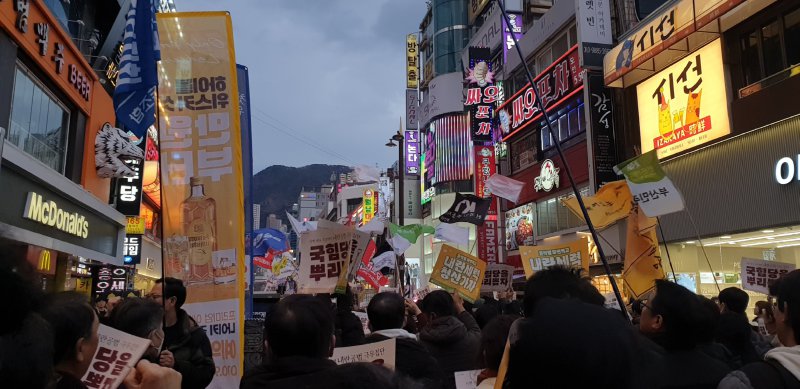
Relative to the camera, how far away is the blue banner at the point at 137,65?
680cm

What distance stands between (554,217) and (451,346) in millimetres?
21946

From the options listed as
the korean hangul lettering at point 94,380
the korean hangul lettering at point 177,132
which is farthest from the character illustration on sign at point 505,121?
the korean hangul lettering at point 94,380

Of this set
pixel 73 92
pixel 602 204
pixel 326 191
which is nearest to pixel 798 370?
pixel 602 204

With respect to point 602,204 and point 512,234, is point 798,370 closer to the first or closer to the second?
point 602,204

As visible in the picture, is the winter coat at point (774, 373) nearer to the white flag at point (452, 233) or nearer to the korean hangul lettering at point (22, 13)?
the korean hangul lettering at point (22, 13)

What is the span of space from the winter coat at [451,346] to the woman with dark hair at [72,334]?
2696 millimetres

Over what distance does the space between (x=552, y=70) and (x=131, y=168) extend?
17262 millimetres

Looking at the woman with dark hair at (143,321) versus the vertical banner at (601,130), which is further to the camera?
the vertical banner at (601,130)

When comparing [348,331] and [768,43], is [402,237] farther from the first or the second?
[348,331]

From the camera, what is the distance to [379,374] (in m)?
2.31

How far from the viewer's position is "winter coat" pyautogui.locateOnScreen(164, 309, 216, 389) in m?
4.19

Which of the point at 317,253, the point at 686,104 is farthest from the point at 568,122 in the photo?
the point at 317,253

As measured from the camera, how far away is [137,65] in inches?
285

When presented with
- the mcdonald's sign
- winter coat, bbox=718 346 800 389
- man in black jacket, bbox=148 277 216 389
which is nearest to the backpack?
winter coat, bbox=718 346 800 389
